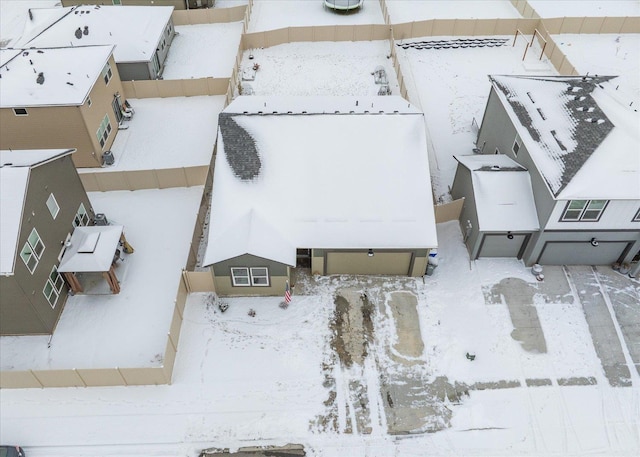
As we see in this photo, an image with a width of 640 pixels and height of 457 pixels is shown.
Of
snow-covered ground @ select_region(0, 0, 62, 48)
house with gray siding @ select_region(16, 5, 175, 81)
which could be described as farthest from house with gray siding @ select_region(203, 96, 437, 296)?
snow-covered ground @ select_region(0, 0, 62, 48)

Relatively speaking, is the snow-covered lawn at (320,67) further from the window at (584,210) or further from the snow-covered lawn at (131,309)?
the window at (584,210)

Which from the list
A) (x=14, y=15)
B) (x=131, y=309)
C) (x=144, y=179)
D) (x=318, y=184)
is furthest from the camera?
(x=14, y=15)

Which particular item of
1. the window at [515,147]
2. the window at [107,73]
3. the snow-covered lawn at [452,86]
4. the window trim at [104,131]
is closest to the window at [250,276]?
the snow-covered lawn at [452,86]

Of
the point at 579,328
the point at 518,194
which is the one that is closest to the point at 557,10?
the point at 518,194

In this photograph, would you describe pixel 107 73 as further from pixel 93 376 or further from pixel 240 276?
pixel 93 376

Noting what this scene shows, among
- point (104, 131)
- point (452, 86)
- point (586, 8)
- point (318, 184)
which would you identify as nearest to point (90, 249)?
point (318, 184)
